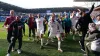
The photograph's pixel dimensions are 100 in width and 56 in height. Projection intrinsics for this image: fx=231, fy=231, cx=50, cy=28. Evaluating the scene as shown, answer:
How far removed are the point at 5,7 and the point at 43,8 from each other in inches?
571

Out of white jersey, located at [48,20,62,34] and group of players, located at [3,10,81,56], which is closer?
group of players, located at [3,10,81,56]

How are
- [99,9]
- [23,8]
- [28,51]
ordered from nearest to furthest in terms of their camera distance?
[99,9], [28,51], [23,8]

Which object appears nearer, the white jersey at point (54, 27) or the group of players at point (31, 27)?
the group of players at point (31, 27)

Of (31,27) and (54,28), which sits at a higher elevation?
(54,28)

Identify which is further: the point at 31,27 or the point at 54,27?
Result: the point at 31,27

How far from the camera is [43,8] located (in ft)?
253

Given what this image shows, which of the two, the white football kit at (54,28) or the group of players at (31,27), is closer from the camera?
the group of players at (31,27)

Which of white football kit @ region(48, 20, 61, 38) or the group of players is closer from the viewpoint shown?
the group of players

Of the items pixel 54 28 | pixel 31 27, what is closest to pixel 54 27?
pixel 54 28

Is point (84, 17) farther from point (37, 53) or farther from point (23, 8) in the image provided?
point (23, 8)

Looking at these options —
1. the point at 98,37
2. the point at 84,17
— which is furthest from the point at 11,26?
the point at 98,37

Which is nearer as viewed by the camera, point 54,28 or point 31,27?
point 54,28

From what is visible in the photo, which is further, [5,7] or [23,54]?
[5,7]

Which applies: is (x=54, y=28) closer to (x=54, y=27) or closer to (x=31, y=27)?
(x=54, y=27)
